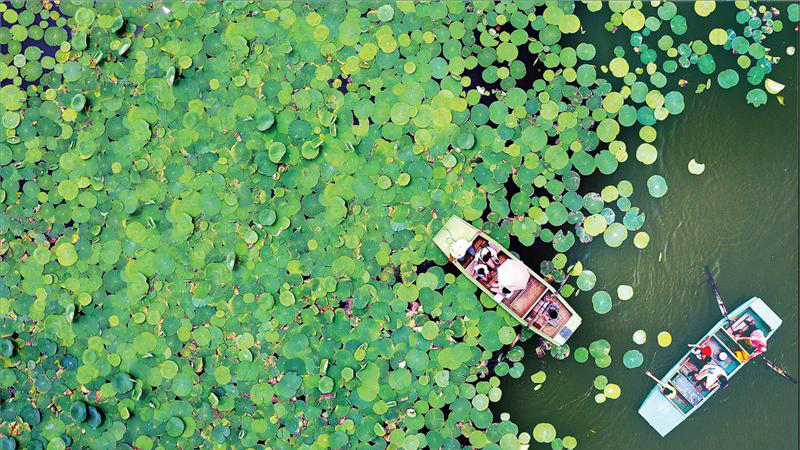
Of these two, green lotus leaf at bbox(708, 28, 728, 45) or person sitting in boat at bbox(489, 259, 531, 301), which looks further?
green lotus leaf at bbox(708, 28, 728, 45)

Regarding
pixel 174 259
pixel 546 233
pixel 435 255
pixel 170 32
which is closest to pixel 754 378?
pixel 546 233

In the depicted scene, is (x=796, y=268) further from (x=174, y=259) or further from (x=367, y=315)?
(x=174, y=259)

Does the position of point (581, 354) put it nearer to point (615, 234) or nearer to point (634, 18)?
point (615, 234)

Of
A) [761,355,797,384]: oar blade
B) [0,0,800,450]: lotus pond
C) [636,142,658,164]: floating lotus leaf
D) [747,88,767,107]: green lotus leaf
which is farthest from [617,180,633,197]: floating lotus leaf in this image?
[761,355,797,384]: oar blade

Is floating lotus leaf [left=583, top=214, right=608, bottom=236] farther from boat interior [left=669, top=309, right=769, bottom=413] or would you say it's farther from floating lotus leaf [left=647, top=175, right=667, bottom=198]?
boat interior [left=669, top=309, right=769, bottom=413]

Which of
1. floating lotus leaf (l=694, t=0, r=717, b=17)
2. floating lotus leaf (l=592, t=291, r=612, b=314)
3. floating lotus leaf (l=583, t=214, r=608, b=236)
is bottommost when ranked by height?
floating lotus leaf (l=592, t=291, r=612, b=314)

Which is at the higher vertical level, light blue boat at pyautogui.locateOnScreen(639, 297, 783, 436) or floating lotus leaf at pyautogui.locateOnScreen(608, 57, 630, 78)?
floating lotus leaf at pyautogui.locateOnScreen(608, 57, 630, 78)
